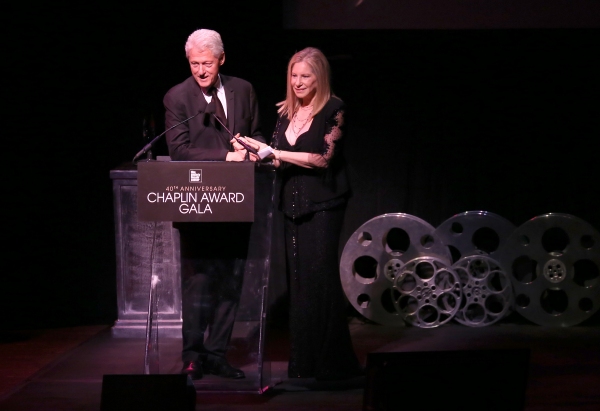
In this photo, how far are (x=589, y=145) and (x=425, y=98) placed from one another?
1070 millimetres

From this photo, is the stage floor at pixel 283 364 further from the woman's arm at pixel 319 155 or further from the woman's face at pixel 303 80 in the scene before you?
the woman's face at pixel 303 80

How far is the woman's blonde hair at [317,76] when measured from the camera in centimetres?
386

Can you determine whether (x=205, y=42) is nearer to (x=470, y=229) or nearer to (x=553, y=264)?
(x=470, y=229)

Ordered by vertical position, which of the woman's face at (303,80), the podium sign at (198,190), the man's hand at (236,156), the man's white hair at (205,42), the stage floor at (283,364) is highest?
the man's white hair at (205,42)

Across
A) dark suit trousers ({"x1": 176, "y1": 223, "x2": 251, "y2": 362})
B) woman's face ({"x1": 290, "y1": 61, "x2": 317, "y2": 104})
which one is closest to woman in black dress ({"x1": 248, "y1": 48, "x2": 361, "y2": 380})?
woman's face ({"x1": 290, "y1": 61, "x2": 317, "y2": 104})

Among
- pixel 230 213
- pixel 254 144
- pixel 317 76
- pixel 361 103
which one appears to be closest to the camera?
pixel 230 213

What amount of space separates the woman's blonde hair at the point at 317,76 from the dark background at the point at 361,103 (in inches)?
59.3

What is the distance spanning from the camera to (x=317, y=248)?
13.0 feet

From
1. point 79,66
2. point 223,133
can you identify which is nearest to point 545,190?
point 223,133

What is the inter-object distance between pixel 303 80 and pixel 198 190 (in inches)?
28.0

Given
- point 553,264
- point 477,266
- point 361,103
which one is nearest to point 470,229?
point 477,266

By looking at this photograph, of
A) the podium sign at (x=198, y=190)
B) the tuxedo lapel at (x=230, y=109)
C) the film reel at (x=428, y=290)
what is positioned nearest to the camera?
the podium sign at (x=198, y=190)

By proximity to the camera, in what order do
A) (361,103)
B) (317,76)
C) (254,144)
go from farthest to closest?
(361,103) < (317,76) < (254,144)

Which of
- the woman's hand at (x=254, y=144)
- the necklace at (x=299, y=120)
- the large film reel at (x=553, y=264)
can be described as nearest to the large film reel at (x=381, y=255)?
the large film reel at (x=553, y=264)
